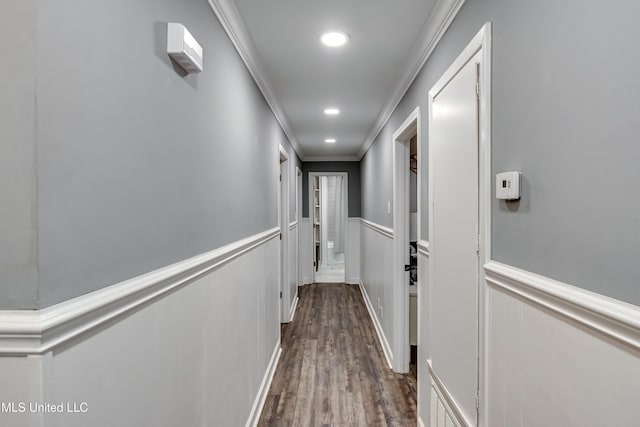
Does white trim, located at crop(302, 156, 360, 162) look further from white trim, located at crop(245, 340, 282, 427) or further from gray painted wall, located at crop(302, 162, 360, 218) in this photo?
white trim, located at crop(245, 340, 282, 427)

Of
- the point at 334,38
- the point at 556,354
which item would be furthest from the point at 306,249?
the point at 556,354

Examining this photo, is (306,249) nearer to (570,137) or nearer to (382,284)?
(382,284)

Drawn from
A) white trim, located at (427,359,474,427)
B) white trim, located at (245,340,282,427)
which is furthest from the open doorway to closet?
white trim, located at (427,359,474,427)

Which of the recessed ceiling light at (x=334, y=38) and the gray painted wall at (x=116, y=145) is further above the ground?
the recessed ceiling light at (x=334, y=38)

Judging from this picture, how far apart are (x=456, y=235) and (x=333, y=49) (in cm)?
141

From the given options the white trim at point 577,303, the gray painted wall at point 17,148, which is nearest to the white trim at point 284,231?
the white trim at point 577,303

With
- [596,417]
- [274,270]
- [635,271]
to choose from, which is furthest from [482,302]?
[274,270]

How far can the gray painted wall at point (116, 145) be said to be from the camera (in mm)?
633

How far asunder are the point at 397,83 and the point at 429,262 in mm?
1533

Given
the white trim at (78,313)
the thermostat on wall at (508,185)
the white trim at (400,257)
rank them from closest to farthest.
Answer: the white trim at (78,313) < the thermostat on wall at (508,185) < the white trim at (400,257)

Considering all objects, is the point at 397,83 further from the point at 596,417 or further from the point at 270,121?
the point at 596,417

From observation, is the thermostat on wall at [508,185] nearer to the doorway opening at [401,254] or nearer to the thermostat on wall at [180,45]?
the thermostat on wall at [180,45]

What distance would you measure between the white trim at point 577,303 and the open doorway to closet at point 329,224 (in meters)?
5.84

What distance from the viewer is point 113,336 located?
825 millimetres
